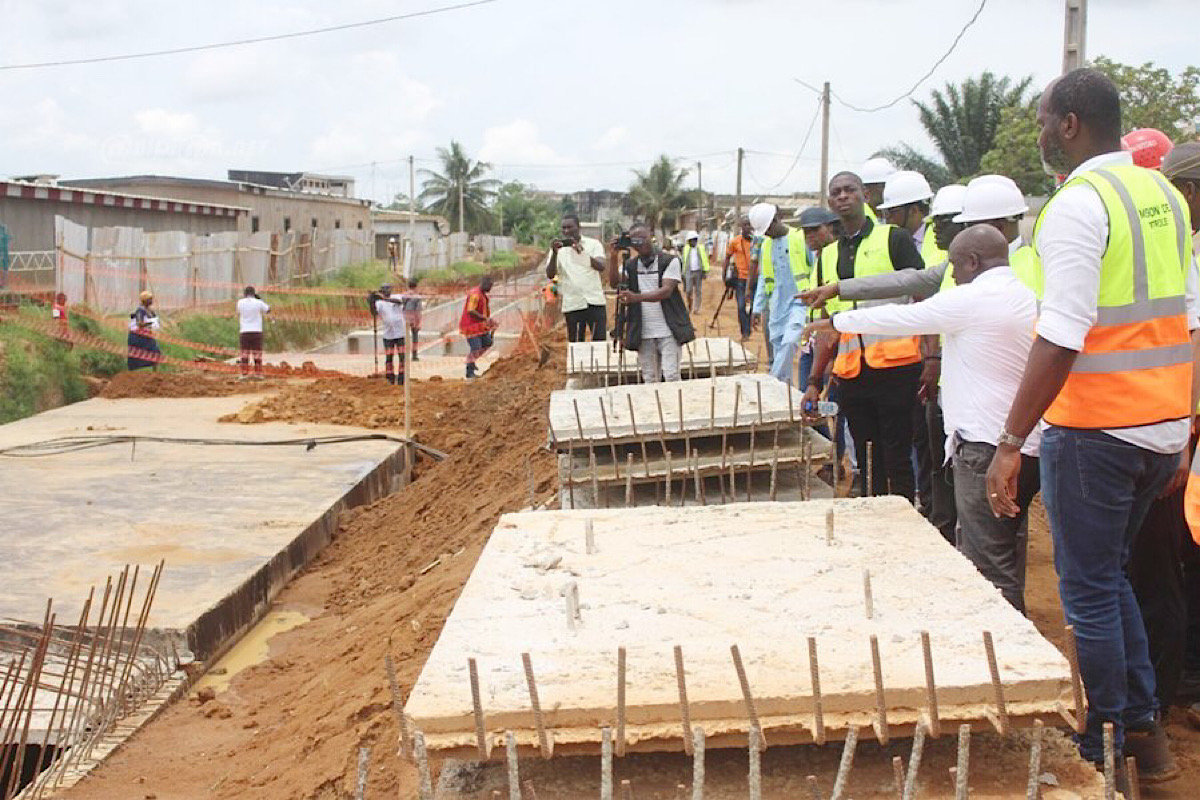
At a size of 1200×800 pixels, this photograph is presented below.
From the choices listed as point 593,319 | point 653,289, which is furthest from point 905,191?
point 593,319

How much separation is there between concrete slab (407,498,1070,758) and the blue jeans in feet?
0.62

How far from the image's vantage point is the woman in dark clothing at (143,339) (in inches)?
681

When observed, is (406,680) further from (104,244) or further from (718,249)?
(718,249)

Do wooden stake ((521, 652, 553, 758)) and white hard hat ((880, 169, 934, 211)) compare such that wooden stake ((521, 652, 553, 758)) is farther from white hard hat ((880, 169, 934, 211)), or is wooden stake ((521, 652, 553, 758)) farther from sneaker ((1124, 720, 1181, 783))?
white hard hat ((880, 169, 934, 211))

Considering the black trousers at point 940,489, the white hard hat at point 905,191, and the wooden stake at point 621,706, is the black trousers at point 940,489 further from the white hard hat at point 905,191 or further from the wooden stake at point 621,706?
the wooden stake at point 621,706

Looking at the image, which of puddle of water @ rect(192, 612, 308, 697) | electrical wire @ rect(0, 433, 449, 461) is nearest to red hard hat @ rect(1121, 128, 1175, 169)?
puddle of water @ rect(192, 612, 308, 697)

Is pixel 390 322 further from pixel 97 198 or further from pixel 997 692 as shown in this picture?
pixel 997 692

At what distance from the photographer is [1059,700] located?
108 inches

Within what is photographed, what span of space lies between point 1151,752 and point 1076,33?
292 inches

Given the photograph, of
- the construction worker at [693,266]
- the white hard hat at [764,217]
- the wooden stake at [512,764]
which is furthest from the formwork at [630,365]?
the construction worker at [693,266]

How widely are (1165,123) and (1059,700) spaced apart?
21.6 metres

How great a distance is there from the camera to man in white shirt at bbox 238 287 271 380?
1798 centimetres

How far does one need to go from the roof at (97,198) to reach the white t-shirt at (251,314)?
6729 millimetres

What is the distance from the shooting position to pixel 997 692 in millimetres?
2664
